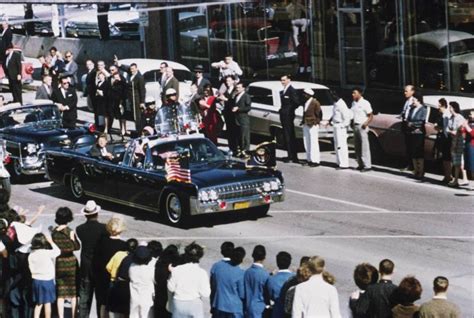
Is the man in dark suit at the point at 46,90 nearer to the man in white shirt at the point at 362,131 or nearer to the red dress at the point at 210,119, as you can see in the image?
the red dress at the point at 210,119

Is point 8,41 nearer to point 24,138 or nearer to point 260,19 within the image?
point 260,19

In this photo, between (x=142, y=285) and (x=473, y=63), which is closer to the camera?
(x=142, y=285)

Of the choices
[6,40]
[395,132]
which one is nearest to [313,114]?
[395,132]

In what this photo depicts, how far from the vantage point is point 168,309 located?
13.3 metres

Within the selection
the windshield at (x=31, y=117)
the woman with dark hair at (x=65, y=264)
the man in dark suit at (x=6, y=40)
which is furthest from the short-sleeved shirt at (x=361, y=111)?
the man in dark suit at (x=6, y=40)

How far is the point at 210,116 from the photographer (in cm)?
2786

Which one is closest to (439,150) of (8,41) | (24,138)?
(24,138)

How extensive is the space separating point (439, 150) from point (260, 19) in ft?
46.0

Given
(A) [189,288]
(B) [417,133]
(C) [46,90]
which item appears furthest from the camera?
(C) [46,90]

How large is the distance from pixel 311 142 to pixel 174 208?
235 inches

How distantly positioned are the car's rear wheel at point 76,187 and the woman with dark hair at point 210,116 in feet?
16.2

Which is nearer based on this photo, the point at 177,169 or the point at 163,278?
the point at 163,278

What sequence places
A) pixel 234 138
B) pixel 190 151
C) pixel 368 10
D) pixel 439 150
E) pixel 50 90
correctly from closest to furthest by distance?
pixel 190 151
pixel 439 150
pixel 234 138
pixel 50 90
pixel 368 10

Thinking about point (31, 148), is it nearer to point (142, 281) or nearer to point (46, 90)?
point (46, 90)
